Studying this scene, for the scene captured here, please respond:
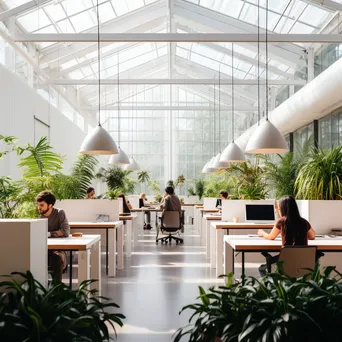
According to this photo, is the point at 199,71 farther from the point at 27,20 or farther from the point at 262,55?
the point at 27,20

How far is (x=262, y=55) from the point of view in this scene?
14.8m

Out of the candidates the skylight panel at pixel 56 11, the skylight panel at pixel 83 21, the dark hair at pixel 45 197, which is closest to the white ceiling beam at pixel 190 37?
the skylight panel at pixel 56 11

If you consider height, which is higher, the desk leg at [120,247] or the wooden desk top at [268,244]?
→ the wooden desk top at [268,244]

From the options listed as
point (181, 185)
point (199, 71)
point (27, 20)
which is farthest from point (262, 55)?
point (181, 185)

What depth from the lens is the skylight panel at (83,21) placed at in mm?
12756

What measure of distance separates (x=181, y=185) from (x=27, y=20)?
1326cm

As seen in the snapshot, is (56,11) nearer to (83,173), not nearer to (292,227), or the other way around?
(83,173)

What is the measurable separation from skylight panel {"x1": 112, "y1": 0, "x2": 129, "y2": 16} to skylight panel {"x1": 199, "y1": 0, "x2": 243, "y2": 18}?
76.7 inches

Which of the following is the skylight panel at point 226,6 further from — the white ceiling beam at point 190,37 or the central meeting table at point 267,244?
the central meeting table at point 267,244

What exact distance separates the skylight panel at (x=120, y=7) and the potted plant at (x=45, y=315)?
1072 centimetres

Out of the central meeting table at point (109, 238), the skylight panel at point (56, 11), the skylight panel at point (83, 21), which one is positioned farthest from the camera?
the skylight panel at point (83, 21)

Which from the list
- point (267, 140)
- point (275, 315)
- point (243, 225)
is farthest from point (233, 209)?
point (275, 315)

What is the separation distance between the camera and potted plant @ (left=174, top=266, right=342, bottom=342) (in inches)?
106

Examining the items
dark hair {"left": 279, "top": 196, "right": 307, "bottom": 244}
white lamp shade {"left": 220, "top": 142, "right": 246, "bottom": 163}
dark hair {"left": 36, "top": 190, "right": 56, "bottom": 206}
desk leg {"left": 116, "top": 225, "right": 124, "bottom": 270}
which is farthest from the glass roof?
dark hair {"left": 279, "top": 196, "right": 307, "bottom": 244}
